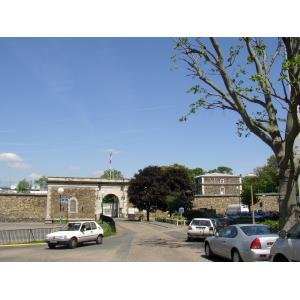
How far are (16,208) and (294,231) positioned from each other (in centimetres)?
5952

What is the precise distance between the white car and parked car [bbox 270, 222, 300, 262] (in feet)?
42.6

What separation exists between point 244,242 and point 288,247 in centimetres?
287

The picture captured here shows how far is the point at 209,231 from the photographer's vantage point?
1019 inches

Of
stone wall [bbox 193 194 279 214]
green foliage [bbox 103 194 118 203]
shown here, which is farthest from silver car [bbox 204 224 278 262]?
green foliage [bbox 103 194 118 203]

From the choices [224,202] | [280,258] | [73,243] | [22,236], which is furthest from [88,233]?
[224,202]

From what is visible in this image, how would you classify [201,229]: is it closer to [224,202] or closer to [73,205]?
[73,205]

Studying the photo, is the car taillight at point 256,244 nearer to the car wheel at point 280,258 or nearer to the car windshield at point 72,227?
the car wheel at point 280,258

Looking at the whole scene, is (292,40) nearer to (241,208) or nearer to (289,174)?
(289,174)

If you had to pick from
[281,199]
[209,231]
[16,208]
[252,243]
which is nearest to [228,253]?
[252,243]

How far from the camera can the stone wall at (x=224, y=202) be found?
247 feet

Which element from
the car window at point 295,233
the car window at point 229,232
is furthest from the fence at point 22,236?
the car window at point 295,233

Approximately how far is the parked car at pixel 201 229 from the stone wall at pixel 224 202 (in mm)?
49515

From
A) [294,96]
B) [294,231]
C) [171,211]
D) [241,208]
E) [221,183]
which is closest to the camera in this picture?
[294,231]

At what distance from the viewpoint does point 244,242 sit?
1270 cm
